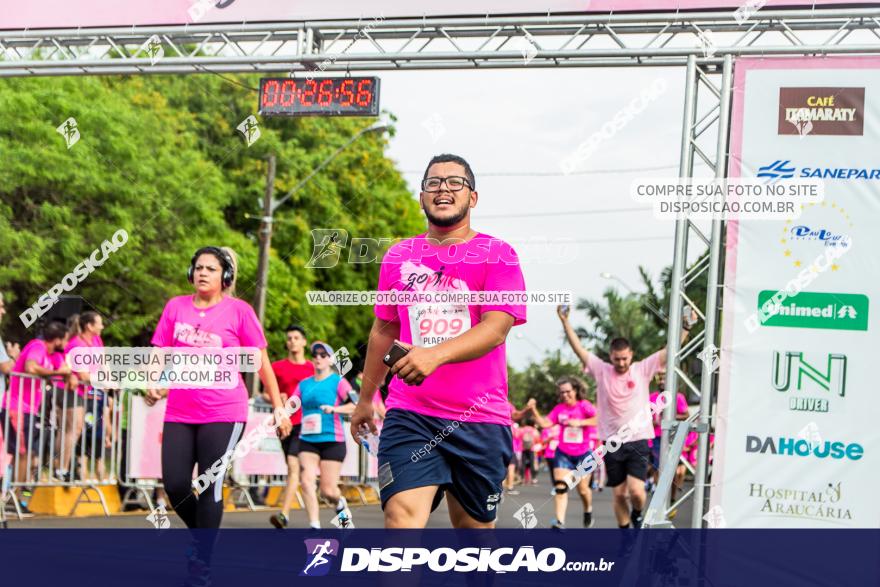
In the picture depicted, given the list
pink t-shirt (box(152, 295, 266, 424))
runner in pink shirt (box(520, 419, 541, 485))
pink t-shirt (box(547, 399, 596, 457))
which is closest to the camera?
pink t-shirt (box(152, 295, 266, 424))

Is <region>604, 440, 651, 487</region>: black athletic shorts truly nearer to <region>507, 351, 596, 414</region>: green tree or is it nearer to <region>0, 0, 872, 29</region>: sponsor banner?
<region>0, 0, 872, 29</region>: sponsor banner

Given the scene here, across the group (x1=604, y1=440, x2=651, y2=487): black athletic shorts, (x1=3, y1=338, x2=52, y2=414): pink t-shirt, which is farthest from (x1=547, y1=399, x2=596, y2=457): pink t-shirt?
(x1=3, y1=338, x2=52, y2=414): pink t-shirt

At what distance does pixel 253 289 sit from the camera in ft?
95.5

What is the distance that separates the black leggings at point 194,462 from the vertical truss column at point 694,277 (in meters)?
3.06

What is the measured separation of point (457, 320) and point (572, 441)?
10228 mm

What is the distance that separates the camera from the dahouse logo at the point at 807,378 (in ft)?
29.0

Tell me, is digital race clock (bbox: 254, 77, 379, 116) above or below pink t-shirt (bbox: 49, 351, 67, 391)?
above

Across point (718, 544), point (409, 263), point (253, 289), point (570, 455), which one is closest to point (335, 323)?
point (253, 289)

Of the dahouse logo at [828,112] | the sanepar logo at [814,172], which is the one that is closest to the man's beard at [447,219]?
the sanepar logo at [814,172]

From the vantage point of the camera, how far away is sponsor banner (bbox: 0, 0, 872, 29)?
1054 centimetres

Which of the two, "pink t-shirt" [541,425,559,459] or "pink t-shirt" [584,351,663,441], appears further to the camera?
"pink t-shirt" [541,425,559,459]

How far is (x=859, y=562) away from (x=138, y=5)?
740 cm

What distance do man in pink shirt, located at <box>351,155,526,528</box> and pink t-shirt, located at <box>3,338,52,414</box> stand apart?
6.92m

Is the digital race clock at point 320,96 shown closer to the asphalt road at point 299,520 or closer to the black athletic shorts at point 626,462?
the black athletic shorts at point 626,462
